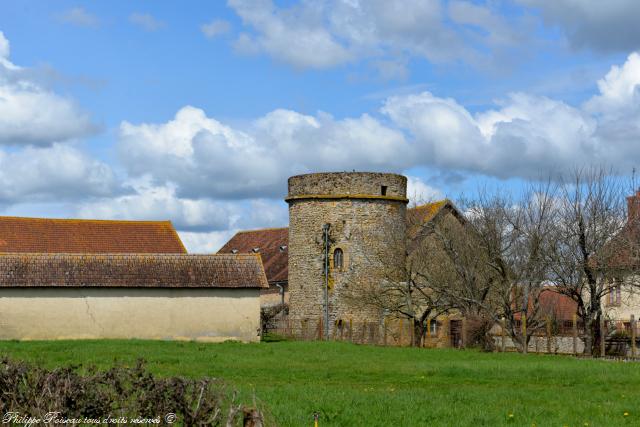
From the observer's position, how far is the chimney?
3476 centimetres

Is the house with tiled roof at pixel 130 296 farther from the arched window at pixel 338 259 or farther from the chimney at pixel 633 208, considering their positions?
the chimney at pixel 633 208

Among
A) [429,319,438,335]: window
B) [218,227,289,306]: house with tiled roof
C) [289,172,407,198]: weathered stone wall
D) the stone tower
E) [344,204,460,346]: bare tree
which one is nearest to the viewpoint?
[344,204,460,346]: bare tree

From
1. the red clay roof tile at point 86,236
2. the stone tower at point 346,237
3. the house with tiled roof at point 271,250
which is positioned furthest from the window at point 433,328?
the red clay roof tile at point 86,236

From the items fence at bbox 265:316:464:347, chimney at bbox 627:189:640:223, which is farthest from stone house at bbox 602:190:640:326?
fence at bbox 265:316:464:347

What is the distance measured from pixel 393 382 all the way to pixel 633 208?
18520mm

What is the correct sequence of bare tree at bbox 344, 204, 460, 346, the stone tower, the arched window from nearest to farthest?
bare tree at bbox 344, 204, 460, 346 → the stone tower → the arched window

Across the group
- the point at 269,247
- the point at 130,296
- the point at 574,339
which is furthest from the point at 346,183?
the point at 269,247

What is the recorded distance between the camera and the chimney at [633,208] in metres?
34.8

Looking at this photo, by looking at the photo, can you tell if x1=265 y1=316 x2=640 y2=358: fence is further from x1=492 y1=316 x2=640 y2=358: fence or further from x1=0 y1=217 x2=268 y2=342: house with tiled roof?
x1=0 y1=217 x2=268 y2=342: house with tiled roof

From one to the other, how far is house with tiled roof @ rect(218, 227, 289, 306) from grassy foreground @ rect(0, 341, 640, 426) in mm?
23176

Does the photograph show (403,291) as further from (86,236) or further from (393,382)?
(393,382)

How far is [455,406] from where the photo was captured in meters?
15.6

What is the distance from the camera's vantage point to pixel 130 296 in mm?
39219

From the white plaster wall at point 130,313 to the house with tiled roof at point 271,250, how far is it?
1496cm
